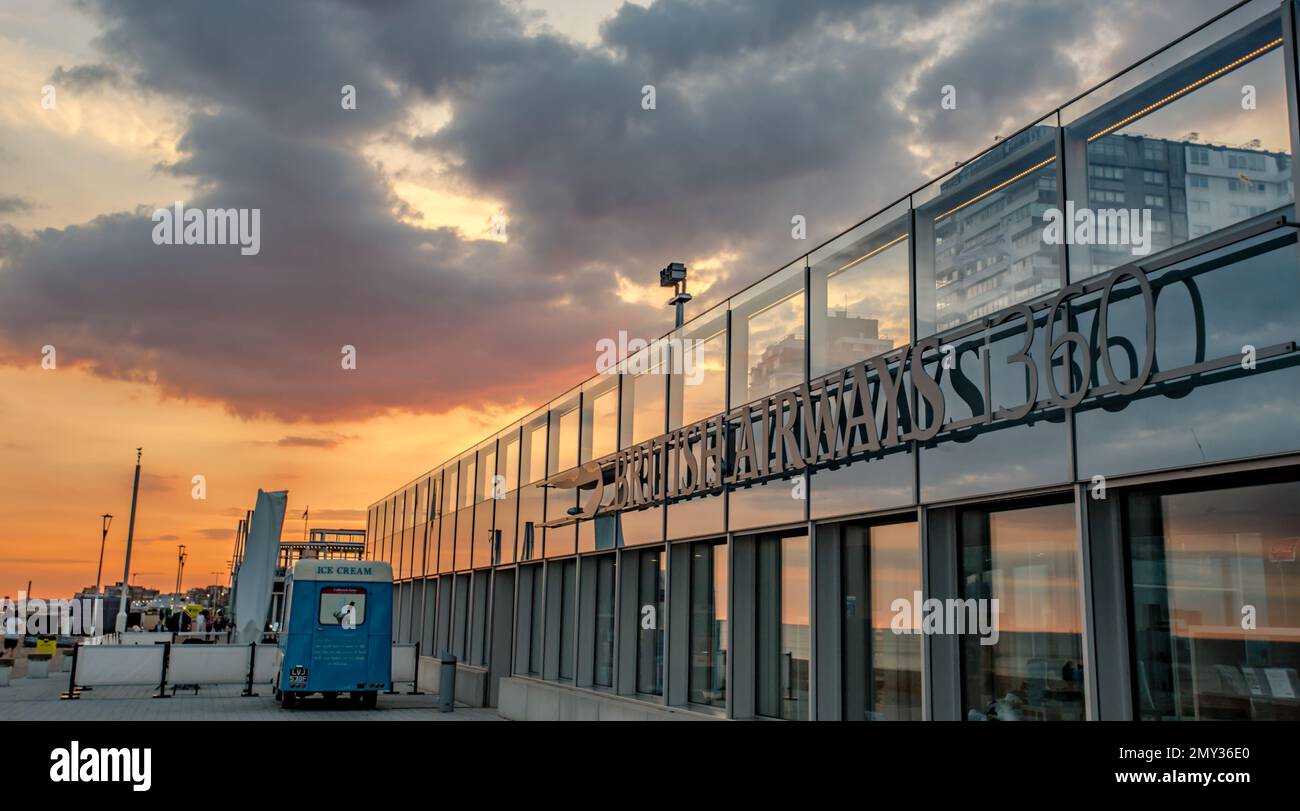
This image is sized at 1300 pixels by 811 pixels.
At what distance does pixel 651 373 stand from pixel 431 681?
18.5 metres

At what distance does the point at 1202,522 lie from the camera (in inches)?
306

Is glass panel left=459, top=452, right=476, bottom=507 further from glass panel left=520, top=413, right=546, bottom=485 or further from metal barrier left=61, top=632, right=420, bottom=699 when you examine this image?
metal barrier left=61, top=632, right=420, bottom=699

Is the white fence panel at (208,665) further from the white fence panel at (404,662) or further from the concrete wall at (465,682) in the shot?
the concrete wall at (465,682)

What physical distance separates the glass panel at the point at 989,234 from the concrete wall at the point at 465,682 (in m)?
19.7

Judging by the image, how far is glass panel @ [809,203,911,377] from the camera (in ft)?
37.4

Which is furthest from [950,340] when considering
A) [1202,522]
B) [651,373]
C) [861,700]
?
[651,373]

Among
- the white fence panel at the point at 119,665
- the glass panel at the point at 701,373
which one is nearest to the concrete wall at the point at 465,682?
the white fence panel at the point at 119,665

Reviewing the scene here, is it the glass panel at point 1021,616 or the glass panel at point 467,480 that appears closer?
the glass panel at point 1021,616

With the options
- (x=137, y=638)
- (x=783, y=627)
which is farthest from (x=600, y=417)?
(x=137, y=638)

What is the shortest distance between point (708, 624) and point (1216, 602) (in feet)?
29.3

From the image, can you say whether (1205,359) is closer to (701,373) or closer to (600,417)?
(701,373)

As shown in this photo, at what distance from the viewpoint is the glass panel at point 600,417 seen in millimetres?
20156

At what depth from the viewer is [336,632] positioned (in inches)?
1000
